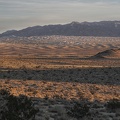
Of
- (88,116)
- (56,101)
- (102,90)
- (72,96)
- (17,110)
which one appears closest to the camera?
(17,110)

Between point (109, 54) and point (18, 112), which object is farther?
point (109, 54)

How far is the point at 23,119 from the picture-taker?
12695 millimetres

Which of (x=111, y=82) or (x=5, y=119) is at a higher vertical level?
(x=5, y=119)

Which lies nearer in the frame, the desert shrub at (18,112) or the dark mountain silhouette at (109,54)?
the desert shrub at (18,112)

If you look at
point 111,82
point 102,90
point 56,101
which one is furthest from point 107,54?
point 56,101

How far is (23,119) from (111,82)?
19654 mm

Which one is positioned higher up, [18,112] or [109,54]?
[18,112]

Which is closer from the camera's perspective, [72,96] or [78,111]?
[78,111]

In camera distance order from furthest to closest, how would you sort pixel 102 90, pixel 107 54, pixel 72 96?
pixel 107 54
pixel 102 90
pixel 72 96

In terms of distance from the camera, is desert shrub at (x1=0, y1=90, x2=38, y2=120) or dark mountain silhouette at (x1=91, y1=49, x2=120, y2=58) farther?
dark mountain silhouette at (x1=91, y1=49, x2=120, y2=58)

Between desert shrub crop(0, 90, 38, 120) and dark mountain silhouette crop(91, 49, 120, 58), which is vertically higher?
desert shrub crop(0, 90, 38, 120)

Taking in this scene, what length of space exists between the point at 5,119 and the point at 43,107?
16.6 ft

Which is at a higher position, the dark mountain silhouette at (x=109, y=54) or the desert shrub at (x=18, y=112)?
the desert shrub at (x=18, y=112)

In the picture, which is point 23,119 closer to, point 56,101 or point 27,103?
point 27,103
